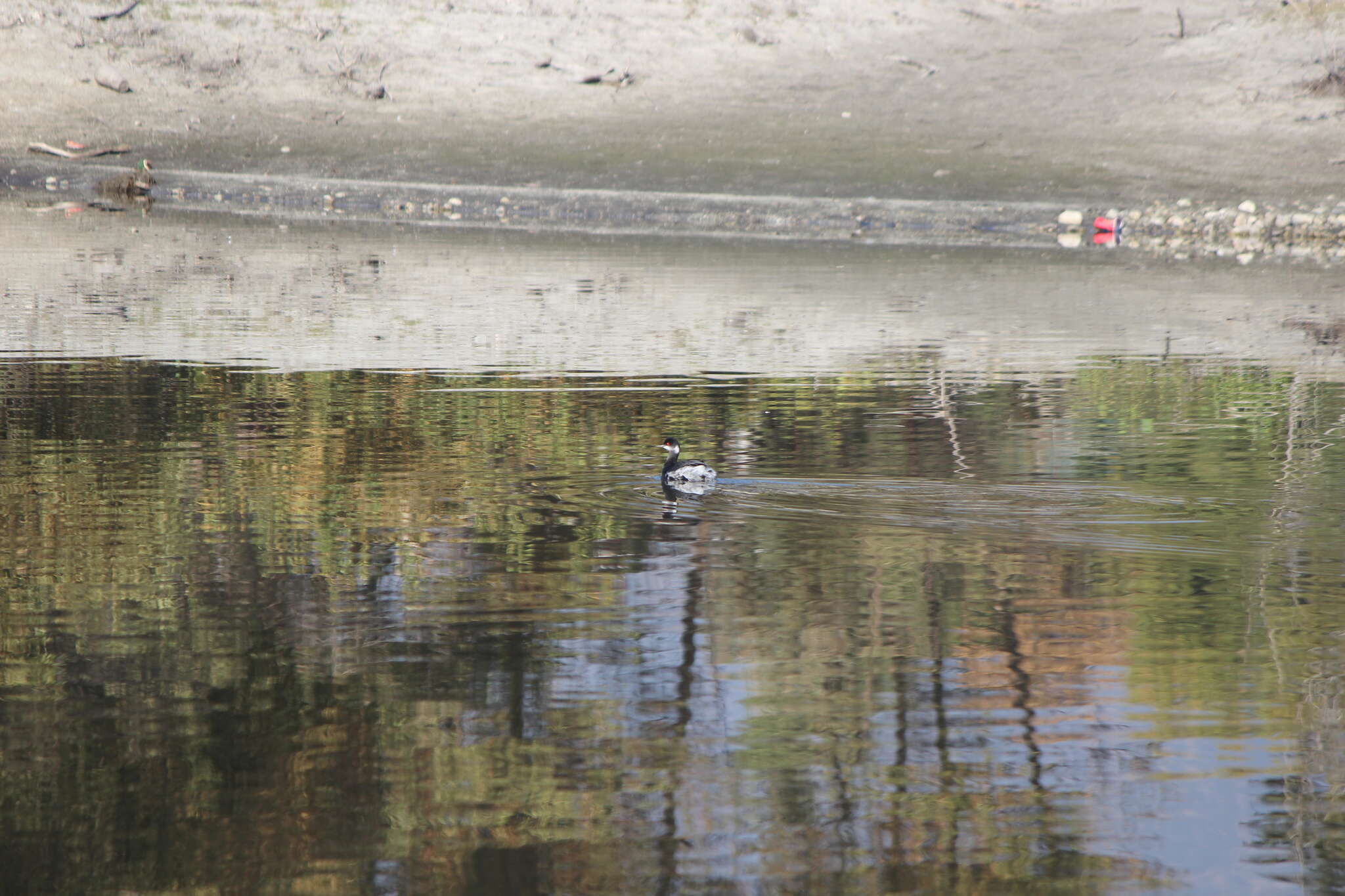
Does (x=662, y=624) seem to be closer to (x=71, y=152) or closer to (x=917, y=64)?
(x=71, y=152)

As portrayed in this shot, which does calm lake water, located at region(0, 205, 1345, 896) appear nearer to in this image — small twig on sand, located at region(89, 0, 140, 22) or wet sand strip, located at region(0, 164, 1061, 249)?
wet sand strip, located at region(0, 164, 1061, 249)

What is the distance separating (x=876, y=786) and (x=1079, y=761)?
0.80 metres

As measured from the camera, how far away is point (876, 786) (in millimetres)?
6332

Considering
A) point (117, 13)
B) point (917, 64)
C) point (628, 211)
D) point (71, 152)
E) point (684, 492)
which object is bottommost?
point (684, 492)

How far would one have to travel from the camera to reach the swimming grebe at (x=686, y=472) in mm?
10930

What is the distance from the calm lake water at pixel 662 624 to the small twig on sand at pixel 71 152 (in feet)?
82.5

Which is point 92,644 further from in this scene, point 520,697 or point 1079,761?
point 1079,761

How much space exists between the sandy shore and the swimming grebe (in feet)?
84.8

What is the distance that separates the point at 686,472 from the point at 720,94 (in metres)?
33.3

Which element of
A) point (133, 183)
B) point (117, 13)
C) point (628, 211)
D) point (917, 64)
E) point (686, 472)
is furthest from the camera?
point (117, 13)

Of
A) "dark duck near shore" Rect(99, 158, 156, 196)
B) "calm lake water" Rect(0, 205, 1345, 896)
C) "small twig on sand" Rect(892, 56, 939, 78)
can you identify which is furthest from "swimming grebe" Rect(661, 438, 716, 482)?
"small twig on sand" Rect(892, 56, 939, 78)

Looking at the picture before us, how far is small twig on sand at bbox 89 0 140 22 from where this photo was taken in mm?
45750

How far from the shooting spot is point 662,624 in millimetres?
8219

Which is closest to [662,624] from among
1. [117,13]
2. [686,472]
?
[686,472]
